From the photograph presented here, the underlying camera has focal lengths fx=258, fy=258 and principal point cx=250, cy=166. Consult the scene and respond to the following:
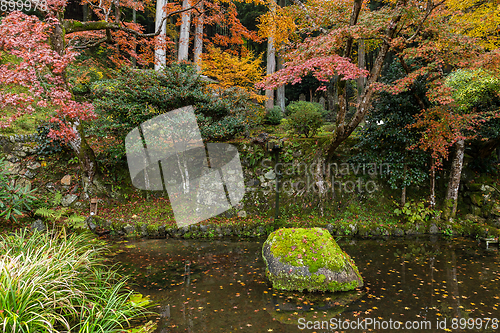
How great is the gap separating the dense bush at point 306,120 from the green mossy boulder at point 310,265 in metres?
5.40

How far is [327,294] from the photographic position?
4.03 metres

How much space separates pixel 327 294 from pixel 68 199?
7462 millimetres

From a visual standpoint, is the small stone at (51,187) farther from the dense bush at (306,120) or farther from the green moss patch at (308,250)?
the dense bush at (306,120)

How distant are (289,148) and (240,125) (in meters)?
1.90

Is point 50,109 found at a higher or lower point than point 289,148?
higher

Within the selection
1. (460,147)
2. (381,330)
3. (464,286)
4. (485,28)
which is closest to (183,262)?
(381,330)

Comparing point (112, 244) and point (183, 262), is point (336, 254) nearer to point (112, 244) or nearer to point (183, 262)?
point (183, 262)

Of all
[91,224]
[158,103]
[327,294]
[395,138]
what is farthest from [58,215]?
[395,138]

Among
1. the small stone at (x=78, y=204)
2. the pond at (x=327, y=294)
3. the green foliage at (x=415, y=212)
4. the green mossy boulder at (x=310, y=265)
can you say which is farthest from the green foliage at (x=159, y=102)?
the green foliage at (x=415, y=212)

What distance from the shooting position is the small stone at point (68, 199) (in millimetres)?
7470

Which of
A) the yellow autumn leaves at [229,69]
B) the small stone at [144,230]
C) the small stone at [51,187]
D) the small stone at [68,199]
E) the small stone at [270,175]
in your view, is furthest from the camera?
the yellow autumn leaves at [229,69]

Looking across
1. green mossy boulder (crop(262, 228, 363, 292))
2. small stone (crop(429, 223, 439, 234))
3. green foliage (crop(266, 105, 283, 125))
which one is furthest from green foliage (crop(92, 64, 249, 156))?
small stone (crop(429, 223, 439, 234))

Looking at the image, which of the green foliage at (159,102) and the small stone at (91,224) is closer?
the small stone at (91,224)

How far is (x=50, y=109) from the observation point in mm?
10258
